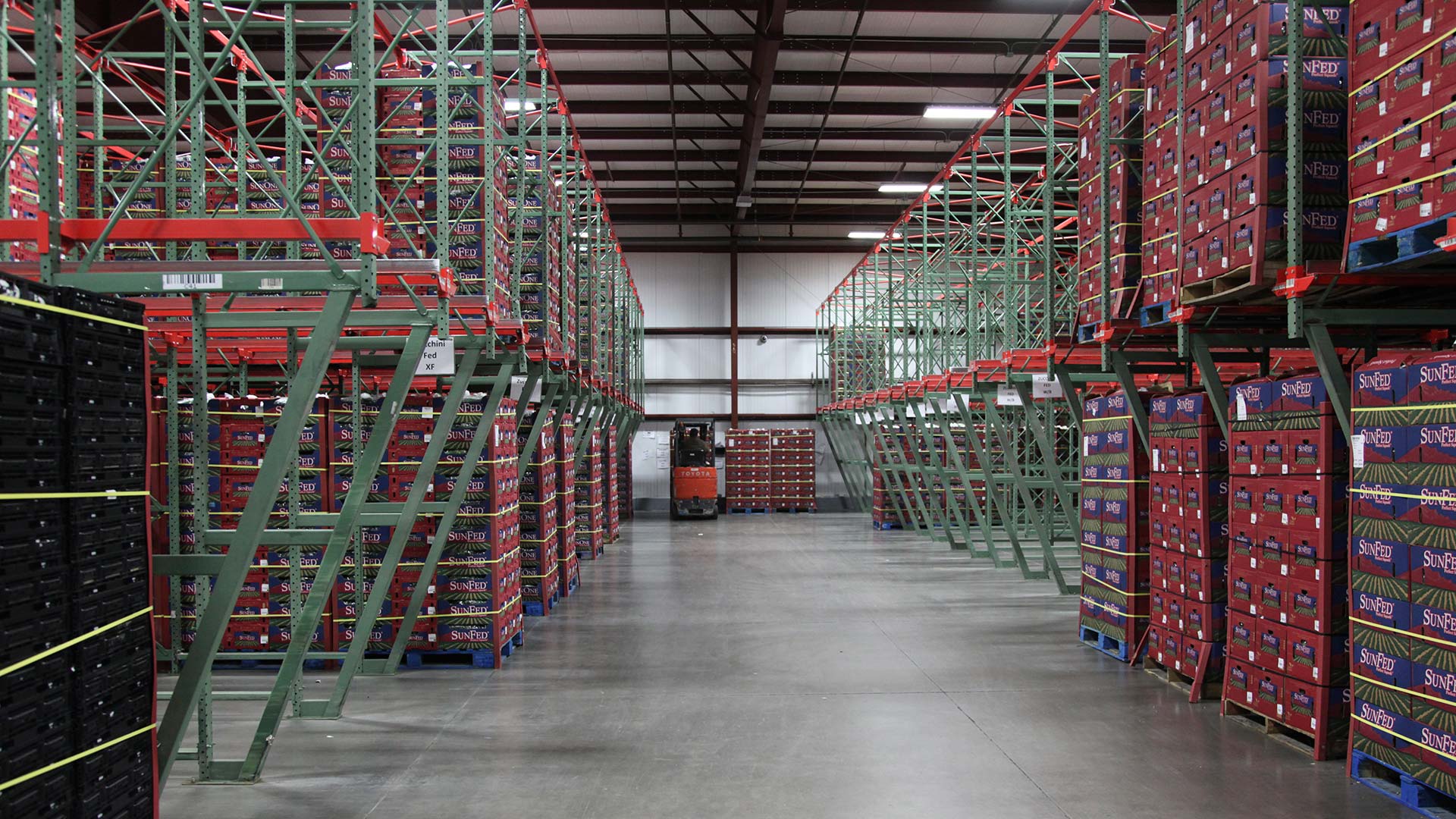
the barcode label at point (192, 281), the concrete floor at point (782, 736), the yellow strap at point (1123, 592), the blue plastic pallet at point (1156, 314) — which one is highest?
the blue plastic pallet at point (1156, 314)

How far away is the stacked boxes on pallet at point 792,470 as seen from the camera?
31828mm

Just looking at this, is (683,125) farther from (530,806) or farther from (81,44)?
(530,806)

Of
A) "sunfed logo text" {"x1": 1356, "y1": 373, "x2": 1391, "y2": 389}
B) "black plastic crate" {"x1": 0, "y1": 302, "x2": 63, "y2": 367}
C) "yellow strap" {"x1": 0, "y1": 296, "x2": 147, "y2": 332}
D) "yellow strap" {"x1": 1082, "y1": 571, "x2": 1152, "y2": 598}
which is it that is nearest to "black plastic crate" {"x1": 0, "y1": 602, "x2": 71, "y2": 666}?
"black plastic crate" {"x1": 0, "y1": 302, "x2": 63, "y2": 367}

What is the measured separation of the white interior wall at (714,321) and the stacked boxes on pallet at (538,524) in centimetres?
2037

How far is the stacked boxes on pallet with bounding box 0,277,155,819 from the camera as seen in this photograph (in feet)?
12.0

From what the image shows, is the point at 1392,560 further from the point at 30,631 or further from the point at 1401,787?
the point at 30,631

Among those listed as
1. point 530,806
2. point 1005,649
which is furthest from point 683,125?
point 530,806

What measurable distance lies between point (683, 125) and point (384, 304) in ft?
58.6

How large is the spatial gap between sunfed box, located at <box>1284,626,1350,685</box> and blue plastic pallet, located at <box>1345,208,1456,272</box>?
2278 mm

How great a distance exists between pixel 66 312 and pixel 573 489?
424 inches

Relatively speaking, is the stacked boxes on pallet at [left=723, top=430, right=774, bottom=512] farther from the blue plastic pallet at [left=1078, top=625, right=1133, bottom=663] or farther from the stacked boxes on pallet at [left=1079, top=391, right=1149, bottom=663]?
the stacked boxes on pallet at [left=1079, top=391, right=1149, bottom=663]

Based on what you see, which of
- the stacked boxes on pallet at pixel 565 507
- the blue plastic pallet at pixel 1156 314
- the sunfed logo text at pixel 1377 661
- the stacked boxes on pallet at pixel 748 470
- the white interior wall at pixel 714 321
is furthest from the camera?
the white interior wall at pixel 714 321

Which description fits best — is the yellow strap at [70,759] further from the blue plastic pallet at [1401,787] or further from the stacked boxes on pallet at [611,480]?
the stacked boxes on pallet at [611,480]

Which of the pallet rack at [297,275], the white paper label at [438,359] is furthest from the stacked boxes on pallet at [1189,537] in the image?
the white paper label at [438,359]
